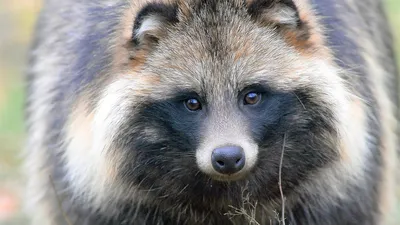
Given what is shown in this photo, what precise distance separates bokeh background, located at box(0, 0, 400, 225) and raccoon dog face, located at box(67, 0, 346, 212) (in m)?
2.97

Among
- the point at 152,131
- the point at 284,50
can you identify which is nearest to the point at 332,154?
the point at 284,50

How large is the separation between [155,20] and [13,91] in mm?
7089

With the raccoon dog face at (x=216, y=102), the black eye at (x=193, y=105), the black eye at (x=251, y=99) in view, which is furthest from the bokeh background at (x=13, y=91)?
the black eye at (x=251, y=99)

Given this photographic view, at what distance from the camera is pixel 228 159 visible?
14.2 feet

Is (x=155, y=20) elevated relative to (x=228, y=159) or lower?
elevated

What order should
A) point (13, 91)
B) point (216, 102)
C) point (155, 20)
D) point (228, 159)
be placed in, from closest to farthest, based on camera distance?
point (228, 159) → point (216, 102) → point (155, 20) → point (13, 91)

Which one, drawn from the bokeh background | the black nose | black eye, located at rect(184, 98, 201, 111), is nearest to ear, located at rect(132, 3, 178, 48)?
black eye, located at rect(184, 98, 201, 111)

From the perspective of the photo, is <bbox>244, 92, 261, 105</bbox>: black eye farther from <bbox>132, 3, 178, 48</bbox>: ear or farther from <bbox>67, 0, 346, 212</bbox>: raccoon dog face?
<bbox>132, 3, 178, 48</bbox>: ear

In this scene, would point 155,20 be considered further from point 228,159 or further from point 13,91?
point 13,91

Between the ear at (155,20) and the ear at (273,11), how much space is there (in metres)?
0.37

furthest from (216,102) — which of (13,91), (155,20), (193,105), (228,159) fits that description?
(13,91)

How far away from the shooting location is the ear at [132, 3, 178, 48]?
15.5 feet

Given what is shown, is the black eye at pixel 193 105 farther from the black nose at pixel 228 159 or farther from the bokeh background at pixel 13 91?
the bokeh background at pixel 13 91

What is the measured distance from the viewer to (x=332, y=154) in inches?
193
